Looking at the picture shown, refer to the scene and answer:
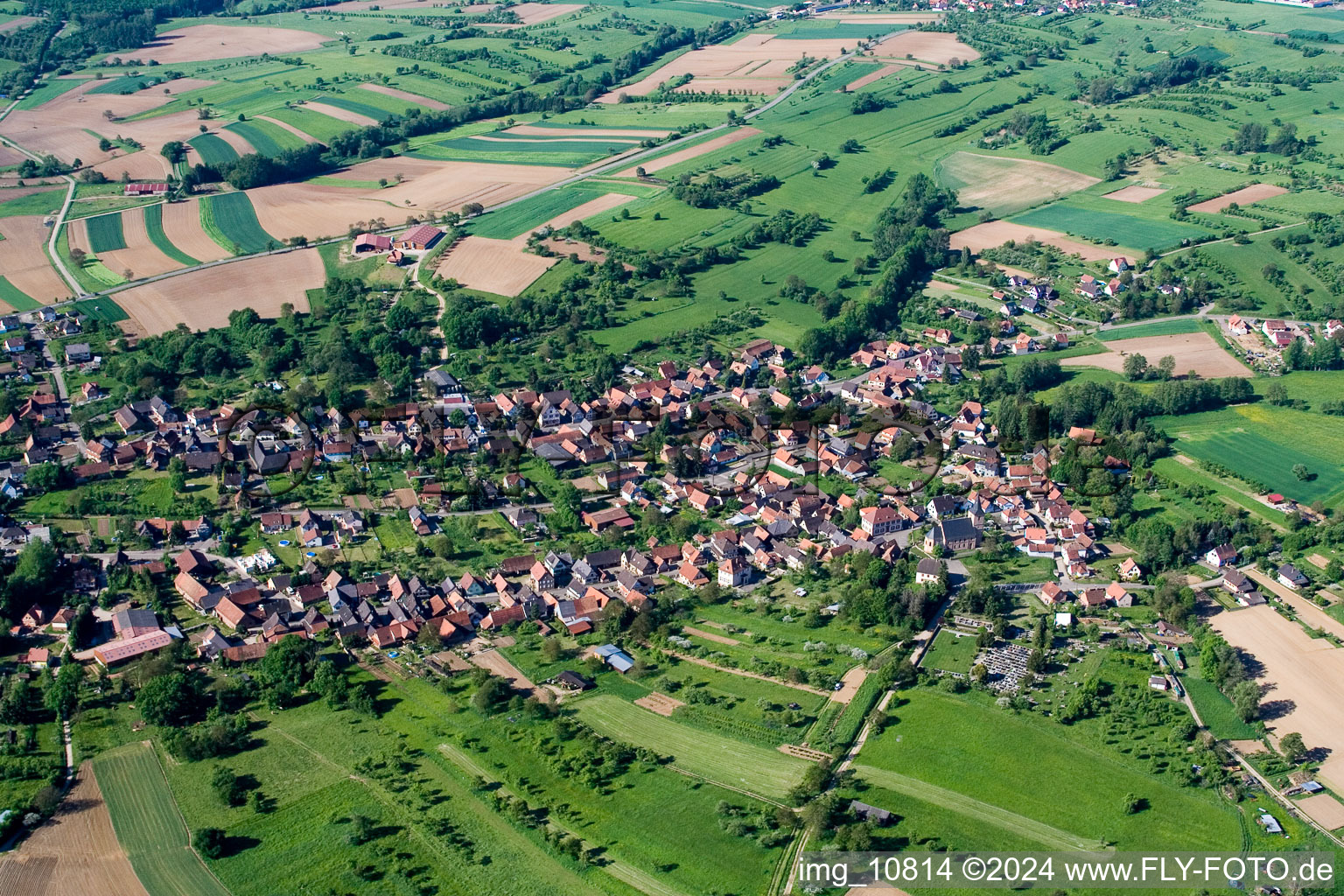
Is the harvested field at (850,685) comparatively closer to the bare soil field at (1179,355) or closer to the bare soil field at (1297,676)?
the bare soil field at (1297,676)

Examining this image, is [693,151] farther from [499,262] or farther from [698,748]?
[698,748]

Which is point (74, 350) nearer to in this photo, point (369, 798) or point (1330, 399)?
point (369, 798)

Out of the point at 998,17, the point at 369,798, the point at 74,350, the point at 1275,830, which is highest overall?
the point at 998,17

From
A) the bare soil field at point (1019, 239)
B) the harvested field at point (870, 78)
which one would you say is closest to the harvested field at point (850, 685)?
the bare soil field at point (1019, 239)

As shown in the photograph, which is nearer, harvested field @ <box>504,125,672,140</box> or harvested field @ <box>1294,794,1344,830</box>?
harvested field @ <box>1294,794,1344,830</box>

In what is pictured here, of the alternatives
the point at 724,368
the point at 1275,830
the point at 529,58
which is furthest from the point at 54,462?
the point at 529,58

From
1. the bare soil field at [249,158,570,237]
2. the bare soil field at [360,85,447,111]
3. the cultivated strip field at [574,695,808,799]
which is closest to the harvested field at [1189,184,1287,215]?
the bare soil field at [249,158,570,237]

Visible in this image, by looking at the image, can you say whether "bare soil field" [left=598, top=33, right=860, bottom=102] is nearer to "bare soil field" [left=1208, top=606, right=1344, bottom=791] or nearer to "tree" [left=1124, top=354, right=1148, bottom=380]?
"tree" [left=1124, top=354, right=1148, bottom=380]
